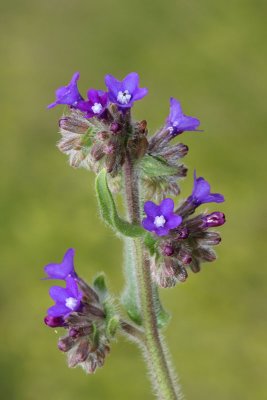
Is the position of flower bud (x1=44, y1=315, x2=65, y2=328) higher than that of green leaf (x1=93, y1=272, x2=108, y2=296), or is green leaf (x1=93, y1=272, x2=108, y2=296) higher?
green leaf (x1=93, y1=272, x2=108, y2=296)

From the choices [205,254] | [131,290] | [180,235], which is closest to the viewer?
[180,235]

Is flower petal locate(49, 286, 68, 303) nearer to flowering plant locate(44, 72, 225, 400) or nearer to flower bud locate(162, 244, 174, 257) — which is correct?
flowering plant locate(44, 72, 225, 400)

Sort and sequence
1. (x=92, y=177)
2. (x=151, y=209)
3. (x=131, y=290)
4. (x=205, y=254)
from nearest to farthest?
1. (x=151, y=209)
2. (x=205, y=254)
3. (x=131, y=290)
4. (x=92, y=177)

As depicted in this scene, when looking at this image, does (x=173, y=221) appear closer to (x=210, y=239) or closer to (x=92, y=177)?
(x=210, y=239)

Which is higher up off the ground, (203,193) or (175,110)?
(175,110)

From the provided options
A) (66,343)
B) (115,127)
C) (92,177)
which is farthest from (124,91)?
(92,177)

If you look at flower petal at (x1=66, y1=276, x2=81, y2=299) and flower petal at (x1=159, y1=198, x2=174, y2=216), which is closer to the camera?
flower petal at (x1=159, y1=198, x2=174, y2=216)

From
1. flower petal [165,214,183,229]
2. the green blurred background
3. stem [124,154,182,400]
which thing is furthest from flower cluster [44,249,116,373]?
the green blurred background
